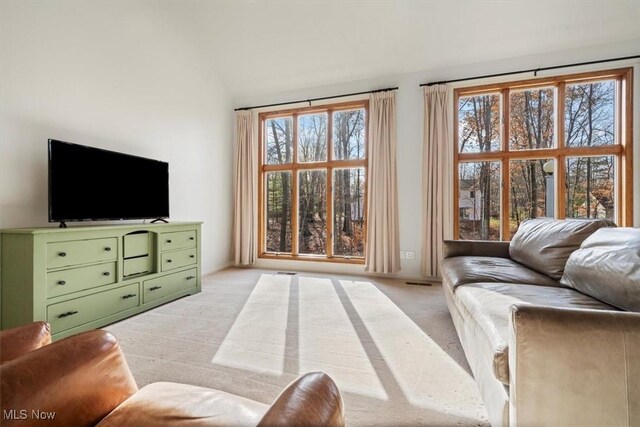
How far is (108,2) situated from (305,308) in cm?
377

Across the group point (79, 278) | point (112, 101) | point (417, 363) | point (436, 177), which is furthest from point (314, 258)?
point (112, 101)

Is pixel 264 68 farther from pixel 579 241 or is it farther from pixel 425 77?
pixel 579 241

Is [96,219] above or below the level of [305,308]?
above

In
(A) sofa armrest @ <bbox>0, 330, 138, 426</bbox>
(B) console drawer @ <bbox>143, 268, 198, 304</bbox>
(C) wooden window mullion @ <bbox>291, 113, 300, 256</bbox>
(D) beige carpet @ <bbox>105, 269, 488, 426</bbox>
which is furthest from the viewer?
(C) wooden window mullion @ <bbox>291, 113, 300, 256</bbox>

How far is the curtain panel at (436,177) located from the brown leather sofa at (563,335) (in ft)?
5.89

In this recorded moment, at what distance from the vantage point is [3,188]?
219 centimetres

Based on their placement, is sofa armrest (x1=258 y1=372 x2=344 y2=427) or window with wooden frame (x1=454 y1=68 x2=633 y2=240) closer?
sofa armrest (x1=258 y1=372 x2=344 y2=427)

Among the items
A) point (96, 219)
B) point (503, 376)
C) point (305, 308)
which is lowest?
point (305, 308)

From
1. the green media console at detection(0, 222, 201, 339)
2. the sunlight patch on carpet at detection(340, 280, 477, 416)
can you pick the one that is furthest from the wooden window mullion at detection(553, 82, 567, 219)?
the green media console at detection(0, 222, 201, 339)

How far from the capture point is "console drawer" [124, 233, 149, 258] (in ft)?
8.57

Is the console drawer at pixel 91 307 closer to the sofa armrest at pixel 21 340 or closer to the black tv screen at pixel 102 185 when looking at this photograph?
the black tv screen at pixel 102 185

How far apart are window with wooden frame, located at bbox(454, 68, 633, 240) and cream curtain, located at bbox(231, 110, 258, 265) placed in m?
3.17

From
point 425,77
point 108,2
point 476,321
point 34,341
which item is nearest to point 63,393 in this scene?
point 34,341

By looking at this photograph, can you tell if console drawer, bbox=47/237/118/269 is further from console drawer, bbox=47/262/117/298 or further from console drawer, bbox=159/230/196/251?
console drawer, bbox=159/230/196/251
